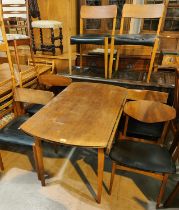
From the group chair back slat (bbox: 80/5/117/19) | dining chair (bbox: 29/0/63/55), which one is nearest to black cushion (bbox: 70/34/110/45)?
chair back slat (bbox: 80/5/117/19)

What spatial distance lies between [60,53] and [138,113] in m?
2.23

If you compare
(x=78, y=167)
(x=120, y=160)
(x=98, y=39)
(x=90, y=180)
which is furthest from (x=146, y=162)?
(x=98, y=39)

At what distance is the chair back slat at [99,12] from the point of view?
2.46 meters

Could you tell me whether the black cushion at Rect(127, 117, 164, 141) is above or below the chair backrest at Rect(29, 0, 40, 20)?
below

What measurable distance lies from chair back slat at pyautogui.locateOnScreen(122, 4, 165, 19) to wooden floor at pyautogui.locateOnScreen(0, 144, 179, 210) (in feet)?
6.26

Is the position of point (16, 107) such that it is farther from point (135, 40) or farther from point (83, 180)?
point (135, 40)

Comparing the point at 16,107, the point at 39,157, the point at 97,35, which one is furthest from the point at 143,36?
the point at 39,157

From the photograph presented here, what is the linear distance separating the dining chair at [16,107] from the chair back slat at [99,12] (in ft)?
4.81

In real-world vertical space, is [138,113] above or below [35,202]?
above

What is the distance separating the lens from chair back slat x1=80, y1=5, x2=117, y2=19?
8.06 feet

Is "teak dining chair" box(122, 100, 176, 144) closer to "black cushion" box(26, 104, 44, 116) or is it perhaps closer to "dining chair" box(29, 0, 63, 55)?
"black cushion" box(26, 104, 44, 116)

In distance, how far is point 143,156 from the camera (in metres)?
1.32

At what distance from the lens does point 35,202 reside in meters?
1.41

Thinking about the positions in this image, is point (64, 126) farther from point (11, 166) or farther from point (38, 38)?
point (38, 38)
